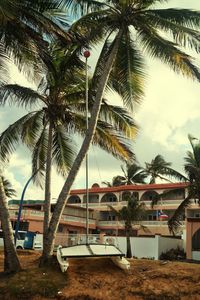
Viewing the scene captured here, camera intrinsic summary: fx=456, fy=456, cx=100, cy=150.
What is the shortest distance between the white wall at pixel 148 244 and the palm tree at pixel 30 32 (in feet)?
81.9

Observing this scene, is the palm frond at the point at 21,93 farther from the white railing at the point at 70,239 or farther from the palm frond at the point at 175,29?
the white railing at the point at 70,239

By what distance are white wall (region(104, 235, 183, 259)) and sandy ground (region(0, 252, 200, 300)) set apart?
908 inches

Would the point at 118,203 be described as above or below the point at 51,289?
above

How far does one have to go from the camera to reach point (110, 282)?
13664 millimetres

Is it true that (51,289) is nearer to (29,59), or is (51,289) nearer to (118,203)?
(29,59)

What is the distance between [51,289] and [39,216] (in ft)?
119

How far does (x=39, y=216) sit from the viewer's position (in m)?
49.1

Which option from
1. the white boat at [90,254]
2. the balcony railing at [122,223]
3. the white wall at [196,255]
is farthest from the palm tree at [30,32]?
the balcony railing at [122,223]

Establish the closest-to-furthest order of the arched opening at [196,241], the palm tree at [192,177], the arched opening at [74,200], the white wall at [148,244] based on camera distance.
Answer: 1. the palm tree at [192,177]
2. the arched opening at [196,241]
3. the white wall at [148,244]
4. the arched opening at [74,200]

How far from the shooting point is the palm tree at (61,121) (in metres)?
18.1

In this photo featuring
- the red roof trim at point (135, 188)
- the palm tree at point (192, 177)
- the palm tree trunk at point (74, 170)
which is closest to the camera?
the palm tree trunk at point (74, 170)

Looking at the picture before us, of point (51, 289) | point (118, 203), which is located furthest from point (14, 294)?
point (118, 203)

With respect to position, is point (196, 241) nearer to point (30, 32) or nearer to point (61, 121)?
point (61, 121)

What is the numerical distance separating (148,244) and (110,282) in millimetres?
25311
